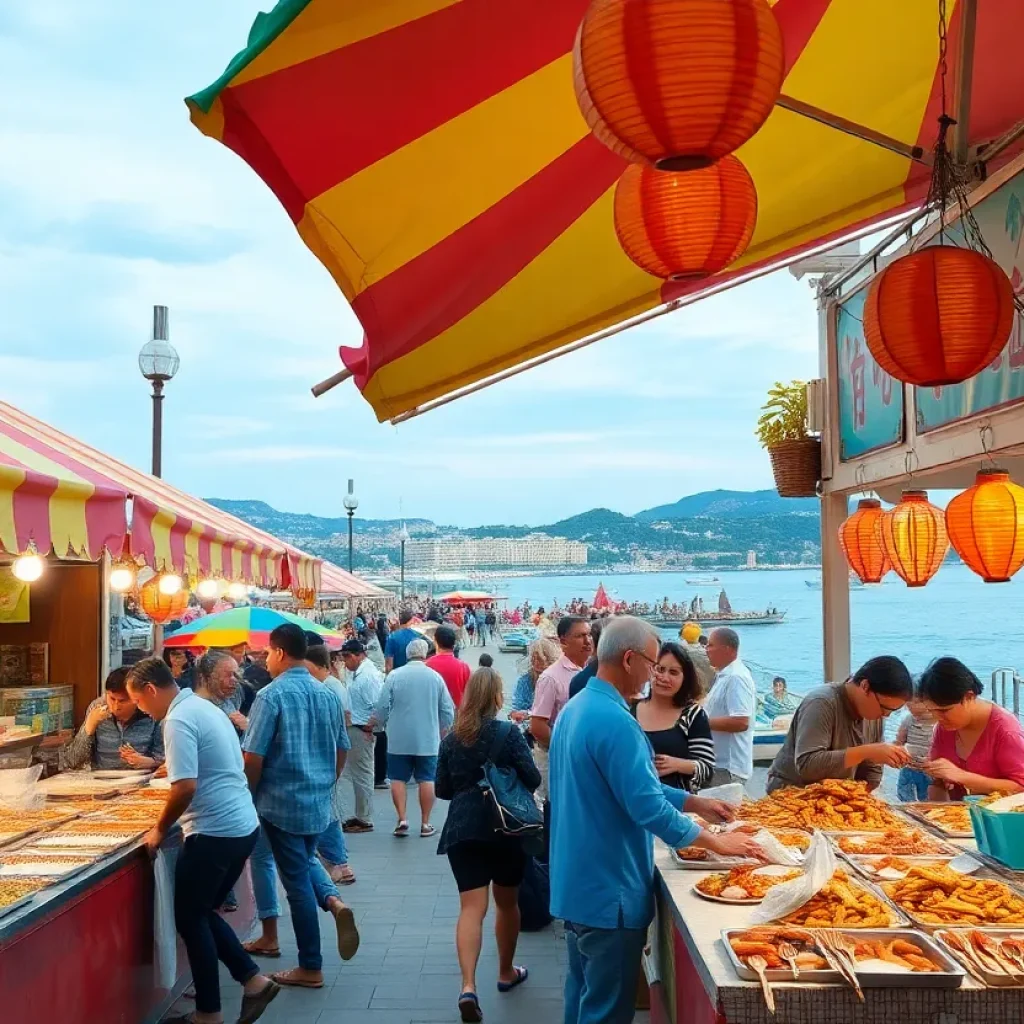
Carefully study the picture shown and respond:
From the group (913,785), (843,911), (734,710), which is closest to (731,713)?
(734,710)

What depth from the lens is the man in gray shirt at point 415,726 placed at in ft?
32.2

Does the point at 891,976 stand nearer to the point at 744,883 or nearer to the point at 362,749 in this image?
the point at 744,883

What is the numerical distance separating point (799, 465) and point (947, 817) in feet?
16.1

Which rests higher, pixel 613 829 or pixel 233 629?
pixel 233 629

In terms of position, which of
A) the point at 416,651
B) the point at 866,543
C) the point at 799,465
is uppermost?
the point at 799,465

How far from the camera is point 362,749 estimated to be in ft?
33.8

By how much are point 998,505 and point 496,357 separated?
2.83 metres

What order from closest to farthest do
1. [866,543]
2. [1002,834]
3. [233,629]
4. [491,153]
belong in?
1. [1002,834]
2. [491,153]
3. [866,543]
4. [233,629]

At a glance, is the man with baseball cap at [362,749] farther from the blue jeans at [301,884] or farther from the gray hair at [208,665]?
the gray hair at [208,665]

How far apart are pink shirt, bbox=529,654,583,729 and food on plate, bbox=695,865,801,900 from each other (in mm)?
2961

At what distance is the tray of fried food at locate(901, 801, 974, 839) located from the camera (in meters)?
4.62

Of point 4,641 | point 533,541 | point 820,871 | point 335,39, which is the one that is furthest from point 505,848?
point 533,541

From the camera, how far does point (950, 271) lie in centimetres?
366

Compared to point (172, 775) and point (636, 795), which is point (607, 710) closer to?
point (636, 795)
